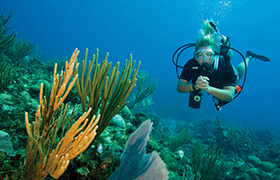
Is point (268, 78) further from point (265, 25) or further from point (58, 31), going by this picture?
point (58, 31)

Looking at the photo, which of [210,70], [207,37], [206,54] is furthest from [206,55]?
[207,37]

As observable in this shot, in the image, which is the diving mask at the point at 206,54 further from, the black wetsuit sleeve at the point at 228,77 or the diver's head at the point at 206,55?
the black wetsuit sleeve at the point at 228,77

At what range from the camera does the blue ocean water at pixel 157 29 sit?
64.8 meters

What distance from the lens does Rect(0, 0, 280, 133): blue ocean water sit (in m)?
64.8

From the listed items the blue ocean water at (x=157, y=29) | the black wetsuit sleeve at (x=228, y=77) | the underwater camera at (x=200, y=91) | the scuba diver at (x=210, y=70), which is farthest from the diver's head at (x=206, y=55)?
the blue ocean water at (x=157, y=29)

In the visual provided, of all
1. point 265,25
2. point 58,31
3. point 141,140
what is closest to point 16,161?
point 141,140

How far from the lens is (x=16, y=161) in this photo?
1596 mm

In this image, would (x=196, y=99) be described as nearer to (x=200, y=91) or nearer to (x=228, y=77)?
(x=200, y=91)

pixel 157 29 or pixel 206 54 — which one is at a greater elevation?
pixel 157 29

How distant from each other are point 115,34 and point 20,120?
128 meters

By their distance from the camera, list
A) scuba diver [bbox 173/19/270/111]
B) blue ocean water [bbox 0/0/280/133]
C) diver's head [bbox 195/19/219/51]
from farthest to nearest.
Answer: blue ocean water [bbox 0/0/280/133] < diver's head [bbox 195/19/219/51] < scuba diver [bbox 173/19/270/111]

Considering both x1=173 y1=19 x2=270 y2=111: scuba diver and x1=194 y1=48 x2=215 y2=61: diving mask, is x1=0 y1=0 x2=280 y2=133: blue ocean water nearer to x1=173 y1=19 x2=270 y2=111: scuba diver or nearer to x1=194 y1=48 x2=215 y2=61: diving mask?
x1=173 y1=19 x2=270 y2=111: scuba diver

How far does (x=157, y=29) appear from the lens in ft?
337

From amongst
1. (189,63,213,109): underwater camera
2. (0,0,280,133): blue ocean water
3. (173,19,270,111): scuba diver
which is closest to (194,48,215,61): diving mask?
(173,19,270,111): scuba diver
